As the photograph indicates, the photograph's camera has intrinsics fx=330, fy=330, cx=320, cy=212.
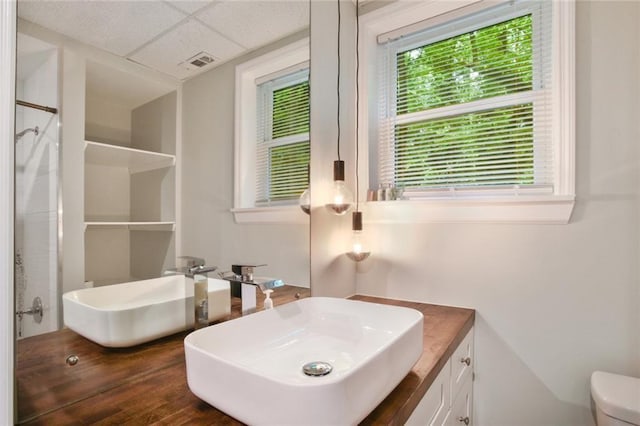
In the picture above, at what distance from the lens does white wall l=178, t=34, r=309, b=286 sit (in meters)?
0.96

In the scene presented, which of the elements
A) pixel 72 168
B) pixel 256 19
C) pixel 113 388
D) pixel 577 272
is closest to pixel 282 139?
pixel 256 19

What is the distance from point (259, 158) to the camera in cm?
123

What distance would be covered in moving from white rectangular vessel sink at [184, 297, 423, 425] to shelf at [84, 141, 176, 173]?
44 centimetres

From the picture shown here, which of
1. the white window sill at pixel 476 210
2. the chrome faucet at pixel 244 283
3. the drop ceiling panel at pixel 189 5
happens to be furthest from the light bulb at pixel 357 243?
the drop ceiling panel at pixel 189 5

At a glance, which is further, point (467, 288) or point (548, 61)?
point (467, 288)

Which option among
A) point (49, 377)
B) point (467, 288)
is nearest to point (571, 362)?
point (467, 288)

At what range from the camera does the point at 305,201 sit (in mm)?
→ 1416

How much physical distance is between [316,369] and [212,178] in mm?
632

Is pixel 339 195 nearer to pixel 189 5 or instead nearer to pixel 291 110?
pixel 291 110

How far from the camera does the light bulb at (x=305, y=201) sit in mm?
1402

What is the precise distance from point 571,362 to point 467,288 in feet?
1.47

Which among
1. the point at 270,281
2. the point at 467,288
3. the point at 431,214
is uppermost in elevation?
the point at 431,214

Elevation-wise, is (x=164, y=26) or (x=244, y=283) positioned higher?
(x=164, y=26)

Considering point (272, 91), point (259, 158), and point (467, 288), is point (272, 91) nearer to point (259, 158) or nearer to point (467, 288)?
point (259, 158)
